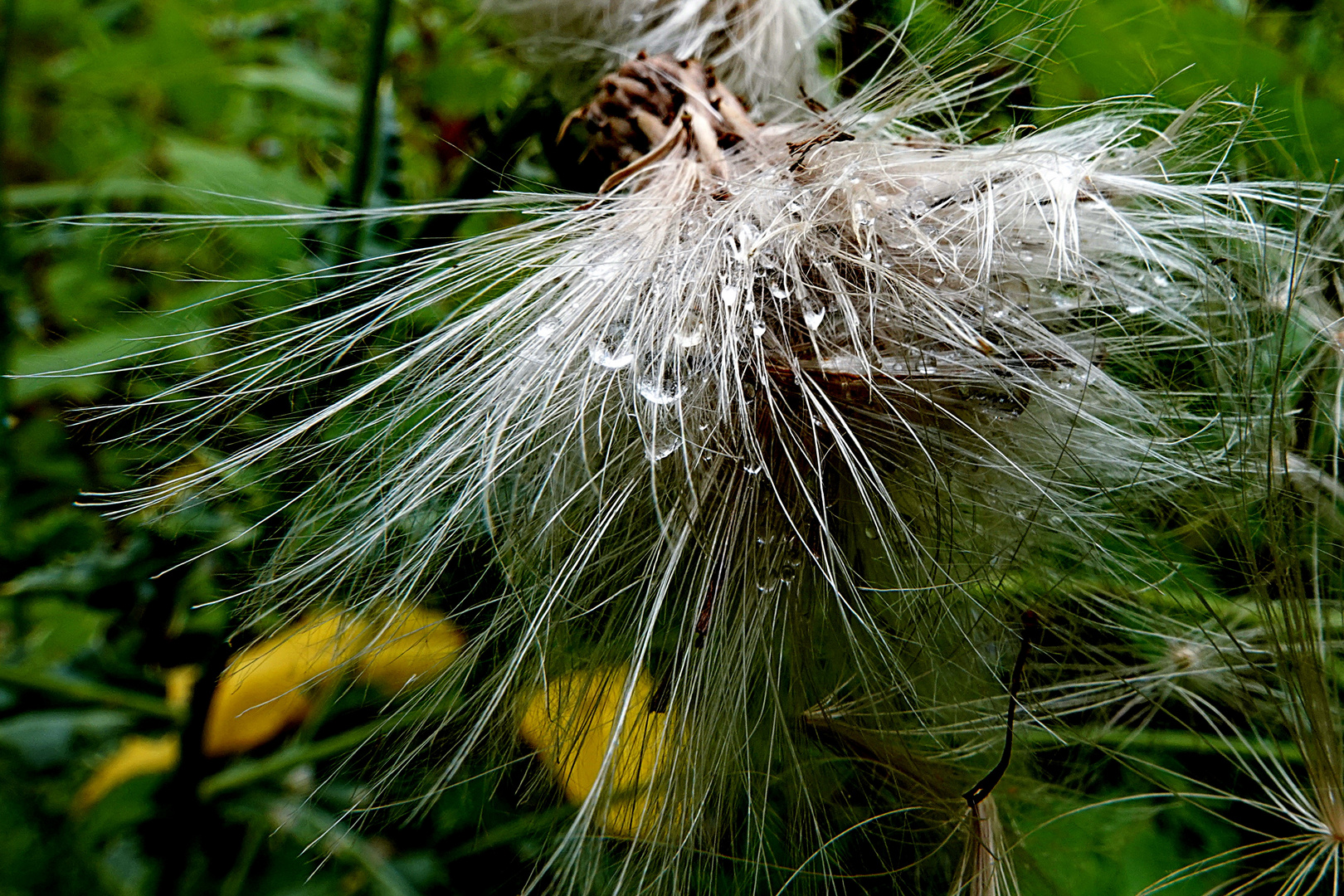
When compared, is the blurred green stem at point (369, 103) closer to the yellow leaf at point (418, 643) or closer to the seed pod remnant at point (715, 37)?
the seed pod remnant at point (715, 37)

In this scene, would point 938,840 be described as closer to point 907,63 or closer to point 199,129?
point 907,63

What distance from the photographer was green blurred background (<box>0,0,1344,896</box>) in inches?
20.6

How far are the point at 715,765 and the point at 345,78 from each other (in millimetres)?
1312

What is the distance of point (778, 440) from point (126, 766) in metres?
1.10

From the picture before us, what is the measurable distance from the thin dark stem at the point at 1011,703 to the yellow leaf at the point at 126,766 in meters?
0.89

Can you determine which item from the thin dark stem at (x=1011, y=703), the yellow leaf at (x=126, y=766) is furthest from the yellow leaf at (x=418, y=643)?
the yellow leaf at (x=126, y=766)

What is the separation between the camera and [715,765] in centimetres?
43

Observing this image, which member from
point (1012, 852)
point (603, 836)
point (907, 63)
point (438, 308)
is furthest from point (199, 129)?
point (1012, 852)

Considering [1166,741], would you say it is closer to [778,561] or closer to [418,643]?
[778,561]

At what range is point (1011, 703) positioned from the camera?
15.2 inches

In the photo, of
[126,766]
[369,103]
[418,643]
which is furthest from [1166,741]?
[126,766]

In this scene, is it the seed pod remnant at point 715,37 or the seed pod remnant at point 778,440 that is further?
the seed pod remnant at point 715,37

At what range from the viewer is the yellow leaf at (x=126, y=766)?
996 millimetres

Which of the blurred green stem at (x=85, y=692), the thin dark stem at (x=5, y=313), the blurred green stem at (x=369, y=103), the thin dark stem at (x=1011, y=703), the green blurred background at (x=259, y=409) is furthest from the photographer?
the thin dark stem at (x=5, y=313)
